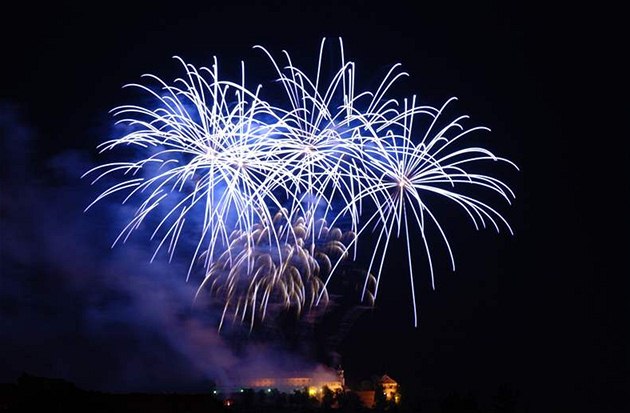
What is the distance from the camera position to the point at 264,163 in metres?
31.4

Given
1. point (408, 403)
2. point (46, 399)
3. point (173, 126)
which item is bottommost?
point (46, 399)

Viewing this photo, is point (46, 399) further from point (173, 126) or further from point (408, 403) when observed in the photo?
point (408, 403)

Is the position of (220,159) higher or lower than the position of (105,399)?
higher

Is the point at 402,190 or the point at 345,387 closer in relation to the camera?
the point at 402,190

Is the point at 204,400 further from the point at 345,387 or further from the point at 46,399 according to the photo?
the point at 345,387

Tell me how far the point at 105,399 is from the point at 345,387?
29.7 meters

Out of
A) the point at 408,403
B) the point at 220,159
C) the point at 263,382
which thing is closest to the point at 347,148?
the point at 220,159

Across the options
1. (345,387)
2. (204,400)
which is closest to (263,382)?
(345,387)

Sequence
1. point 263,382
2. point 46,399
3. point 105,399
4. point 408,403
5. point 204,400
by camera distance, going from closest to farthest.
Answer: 1. point 46,399
2. point 105,399
3. point 204,400
4. point 263,382
5. point 408,403

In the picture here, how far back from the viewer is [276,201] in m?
32.0

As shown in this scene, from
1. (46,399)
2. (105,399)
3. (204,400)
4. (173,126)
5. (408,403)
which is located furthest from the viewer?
(408,403)

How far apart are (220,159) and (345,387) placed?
38295 mm

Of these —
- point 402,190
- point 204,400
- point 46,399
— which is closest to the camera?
point 402,190

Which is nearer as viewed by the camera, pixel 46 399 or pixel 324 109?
pixel 324 109
